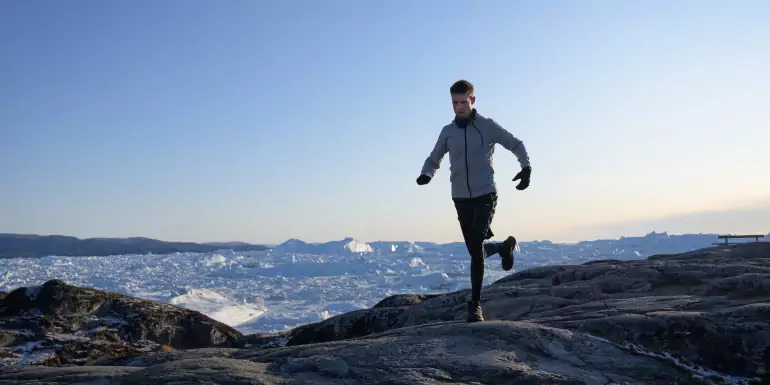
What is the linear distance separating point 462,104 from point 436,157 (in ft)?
1.22

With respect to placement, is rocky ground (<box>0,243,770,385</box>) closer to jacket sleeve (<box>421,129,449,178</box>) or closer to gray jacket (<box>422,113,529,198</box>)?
gray jacket (<box>422,113,529,198</box>)

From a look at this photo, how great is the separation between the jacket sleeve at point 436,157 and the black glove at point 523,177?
1.60 feet

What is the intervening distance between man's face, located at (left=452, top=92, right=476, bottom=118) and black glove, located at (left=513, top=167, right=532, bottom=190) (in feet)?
1.57

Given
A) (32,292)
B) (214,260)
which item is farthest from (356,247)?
(32,292)

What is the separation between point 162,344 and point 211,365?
357 centimetres

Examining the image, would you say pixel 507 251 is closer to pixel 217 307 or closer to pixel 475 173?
pixel 475 173

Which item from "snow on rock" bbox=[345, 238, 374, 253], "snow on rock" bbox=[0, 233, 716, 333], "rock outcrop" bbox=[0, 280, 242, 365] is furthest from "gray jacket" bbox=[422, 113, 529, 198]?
"snow on rock" bbox=[345, 238, 374, 253]

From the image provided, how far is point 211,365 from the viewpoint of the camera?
2109mm

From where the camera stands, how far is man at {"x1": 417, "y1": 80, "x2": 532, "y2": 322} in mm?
3414

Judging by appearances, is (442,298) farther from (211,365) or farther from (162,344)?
(211,365)

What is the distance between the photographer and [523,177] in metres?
3.42

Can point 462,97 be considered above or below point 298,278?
above

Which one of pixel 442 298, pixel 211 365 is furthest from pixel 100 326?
pixel 211 365

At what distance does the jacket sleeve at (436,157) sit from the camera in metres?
3.64
